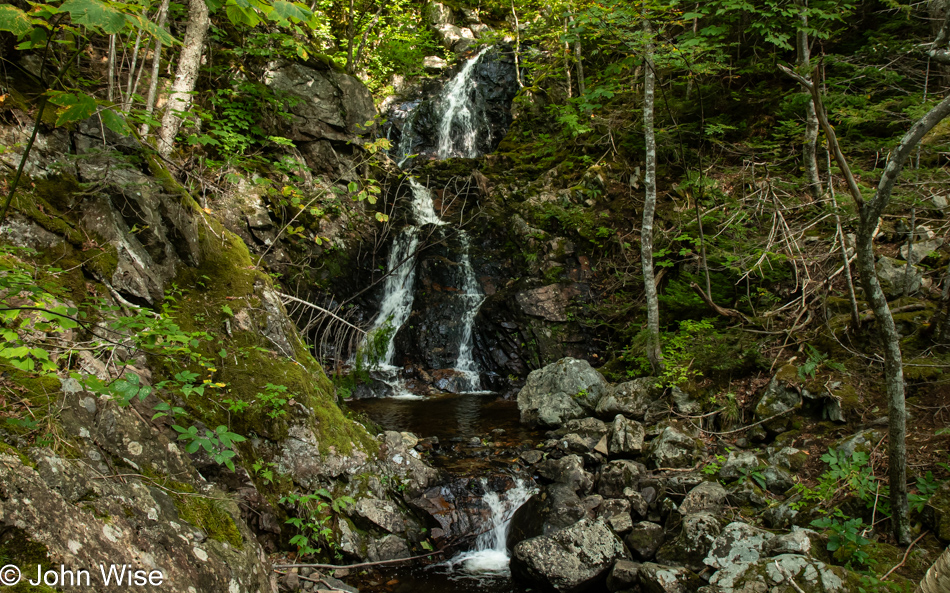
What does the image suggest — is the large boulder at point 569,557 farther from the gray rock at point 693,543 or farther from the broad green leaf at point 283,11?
the broad green leaf at point 283,11

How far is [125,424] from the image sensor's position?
114 inches

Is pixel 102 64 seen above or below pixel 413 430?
above

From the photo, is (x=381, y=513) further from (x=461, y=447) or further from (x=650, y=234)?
(x=650, y=234)

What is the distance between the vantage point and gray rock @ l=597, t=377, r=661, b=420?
291 inches

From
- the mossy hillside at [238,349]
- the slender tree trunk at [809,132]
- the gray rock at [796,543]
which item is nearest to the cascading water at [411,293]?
the mossy hillside at [238,349]

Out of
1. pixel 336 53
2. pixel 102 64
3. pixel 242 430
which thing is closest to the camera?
pixel 242 430

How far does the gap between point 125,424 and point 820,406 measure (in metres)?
6.95

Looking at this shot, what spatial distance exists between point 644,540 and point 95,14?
5473 millimetres

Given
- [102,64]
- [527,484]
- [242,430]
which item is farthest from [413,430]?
[102,64]

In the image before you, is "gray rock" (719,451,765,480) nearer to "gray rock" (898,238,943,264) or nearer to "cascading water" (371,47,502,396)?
"gray rock" (898,238,943,264)

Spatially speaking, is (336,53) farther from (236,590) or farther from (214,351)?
(236,590)

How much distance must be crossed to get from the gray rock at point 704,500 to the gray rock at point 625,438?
131cm

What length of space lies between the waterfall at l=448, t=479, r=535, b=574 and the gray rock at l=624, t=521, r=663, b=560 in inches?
52.5

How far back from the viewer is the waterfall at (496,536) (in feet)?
16.0
